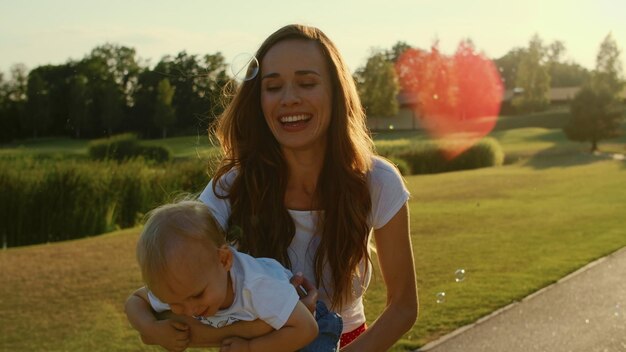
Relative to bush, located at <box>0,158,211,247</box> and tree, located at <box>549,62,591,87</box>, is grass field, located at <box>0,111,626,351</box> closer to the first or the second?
bush, located at <box>0,158,211,247</box>

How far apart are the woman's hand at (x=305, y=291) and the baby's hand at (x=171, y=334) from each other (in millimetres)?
367

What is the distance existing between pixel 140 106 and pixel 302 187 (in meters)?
20.7

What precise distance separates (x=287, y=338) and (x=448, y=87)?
66.6m

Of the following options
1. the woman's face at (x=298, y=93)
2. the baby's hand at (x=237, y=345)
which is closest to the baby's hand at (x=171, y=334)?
the baby's hand at (x=237, y=345)

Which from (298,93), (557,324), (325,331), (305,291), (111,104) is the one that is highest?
(298,93)

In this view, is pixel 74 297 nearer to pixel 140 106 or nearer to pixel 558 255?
pixel 558 255

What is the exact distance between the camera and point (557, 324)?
813 cm

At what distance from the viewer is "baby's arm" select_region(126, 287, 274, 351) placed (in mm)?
2549

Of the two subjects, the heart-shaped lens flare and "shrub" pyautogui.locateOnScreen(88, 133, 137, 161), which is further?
the heart-shaped lens flare

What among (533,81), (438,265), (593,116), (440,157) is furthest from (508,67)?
(438,265)

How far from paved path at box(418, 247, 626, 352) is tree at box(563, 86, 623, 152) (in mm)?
41178

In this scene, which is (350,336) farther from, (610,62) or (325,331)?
(610,62)

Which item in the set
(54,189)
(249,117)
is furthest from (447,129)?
(249,117)

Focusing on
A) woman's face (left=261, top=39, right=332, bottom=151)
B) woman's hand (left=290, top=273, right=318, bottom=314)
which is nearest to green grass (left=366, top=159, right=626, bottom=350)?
woman's face (left=261, top=39, right=332, bottom=151)
